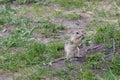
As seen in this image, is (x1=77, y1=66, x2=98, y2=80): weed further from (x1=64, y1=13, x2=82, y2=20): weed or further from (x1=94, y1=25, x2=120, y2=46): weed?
(x1=64, y1=13, x2=82, y2=20): weed

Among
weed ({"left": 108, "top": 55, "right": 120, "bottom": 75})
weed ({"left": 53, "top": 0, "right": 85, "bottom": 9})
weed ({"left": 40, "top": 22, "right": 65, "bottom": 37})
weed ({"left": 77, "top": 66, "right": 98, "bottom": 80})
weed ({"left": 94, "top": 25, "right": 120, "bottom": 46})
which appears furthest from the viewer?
weed ({"left": 53, "top": 0, "right": 85, "bottom": 9})

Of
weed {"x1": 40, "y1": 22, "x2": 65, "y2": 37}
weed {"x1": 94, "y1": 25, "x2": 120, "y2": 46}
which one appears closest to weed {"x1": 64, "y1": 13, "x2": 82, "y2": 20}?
weed {"x1": 40, "y1": 22, "x2": 65, "y2": 37}

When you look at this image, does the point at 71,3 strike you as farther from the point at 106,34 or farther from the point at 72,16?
the point at 106,34

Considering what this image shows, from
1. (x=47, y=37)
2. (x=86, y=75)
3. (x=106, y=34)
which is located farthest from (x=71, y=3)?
(x=86, y=75)

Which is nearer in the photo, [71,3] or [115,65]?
[115,65]

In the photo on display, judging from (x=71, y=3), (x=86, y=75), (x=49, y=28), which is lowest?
(x=86, y=75)

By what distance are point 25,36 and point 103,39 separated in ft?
3.55

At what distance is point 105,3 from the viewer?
285 inches

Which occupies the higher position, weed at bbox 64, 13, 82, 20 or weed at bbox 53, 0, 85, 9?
weed at bbox 53, 0, 85, 9

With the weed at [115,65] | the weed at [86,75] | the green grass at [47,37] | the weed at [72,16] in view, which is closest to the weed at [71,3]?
the green grass at [47,37]

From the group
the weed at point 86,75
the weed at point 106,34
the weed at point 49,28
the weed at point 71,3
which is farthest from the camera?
the weed at point 71,3

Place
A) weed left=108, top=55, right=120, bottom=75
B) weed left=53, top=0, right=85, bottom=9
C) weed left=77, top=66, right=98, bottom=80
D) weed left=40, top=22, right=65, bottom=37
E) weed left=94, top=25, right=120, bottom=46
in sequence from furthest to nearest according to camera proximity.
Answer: weed left=53, top=0, right=85, bottom=9 < weed left=40, top=22, right=65, bottom=37 < weed left=94, top=25, right=120, bottom=46 < weed left=108, top=55, right=120, bottom=75 < weed left=77, top=66, right=98, bottom=80

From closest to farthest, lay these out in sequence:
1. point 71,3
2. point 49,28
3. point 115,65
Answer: point 115,65 → point 49,28 → point 71,3

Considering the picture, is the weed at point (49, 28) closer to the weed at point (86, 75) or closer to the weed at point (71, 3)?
the weed at point (71, 3)
